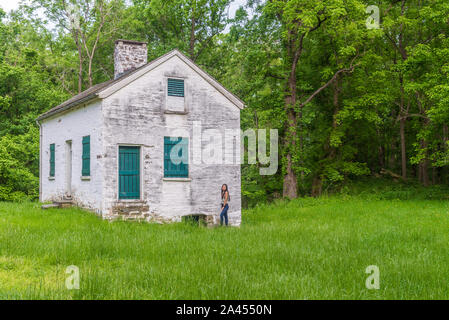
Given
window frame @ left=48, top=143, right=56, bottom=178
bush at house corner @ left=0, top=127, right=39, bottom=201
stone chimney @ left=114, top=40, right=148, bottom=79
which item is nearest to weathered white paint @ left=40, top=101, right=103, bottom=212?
window frame @ left=48, top=143, right=56, bottom=178

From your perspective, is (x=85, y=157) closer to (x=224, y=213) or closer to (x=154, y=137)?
(x=154, y=137)

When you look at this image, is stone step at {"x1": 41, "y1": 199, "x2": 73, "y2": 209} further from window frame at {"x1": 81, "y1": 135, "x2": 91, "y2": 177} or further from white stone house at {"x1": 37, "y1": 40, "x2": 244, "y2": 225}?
window frame at {"x1": 81, "y1": 135, "x2": 91, "y2": 177}

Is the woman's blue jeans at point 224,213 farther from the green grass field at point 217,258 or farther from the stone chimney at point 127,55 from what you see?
the stone chimney at point 127,55

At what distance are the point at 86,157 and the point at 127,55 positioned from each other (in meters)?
5.68

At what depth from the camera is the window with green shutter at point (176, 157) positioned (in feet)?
61.2

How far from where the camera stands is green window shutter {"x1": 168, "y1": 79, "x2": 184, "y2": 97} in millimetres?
19000

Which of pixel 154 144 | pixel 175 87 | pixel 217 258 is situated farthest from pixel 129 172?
pixel 217 258

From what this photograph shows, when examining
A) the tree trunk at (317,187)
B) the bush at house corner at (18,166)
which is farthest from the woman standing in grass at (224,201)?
the bush at house corner at (18,166)

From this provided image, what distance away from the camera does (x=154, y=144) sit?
18328mm

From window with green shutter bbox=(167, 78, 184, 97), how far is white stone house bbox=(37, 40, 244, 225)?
42mm

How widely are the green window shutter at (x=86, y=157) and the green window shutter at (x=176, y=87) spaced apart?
3895 mm

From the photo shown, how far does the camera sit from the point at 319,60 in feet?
99.4
